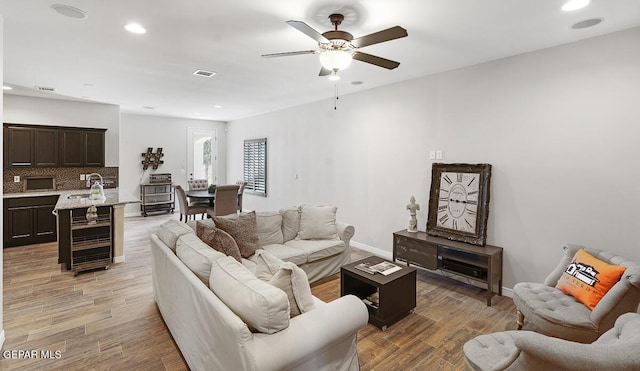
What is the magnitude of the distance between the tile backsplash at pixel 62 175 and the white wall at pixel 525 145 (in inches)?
199

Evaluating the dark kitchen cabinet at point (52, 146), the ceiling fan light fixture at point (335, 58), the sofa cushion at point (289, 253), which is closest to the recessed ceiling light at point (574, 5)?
the ceiling fan light fixture at point (335, 58)

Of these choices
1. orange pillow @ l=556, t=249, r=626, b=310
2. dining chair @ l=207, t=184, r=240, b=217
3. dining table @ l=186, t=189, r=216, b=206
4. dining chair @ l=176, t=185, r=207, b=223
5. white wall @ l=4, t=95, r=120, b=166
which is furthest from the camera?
dining chair @ l=176, t=185, r=207, b=223

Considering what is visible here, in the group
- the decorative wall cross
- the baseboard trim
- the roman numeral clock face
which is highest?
the decorative wall cross

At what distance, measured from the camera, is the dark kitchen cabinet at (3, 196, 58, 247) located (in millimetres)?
5109

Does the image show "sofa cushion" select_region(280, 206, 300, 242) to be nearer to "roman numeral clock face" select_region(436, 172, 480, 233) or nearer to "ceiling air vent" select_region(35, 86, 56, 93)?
"roman numeral clock face" select_region(436, 172, 480, 233)

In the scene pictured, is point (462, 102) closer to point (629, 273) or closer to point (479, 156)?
point (479, 156)

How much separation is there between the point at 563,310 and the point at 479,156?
6.49ft

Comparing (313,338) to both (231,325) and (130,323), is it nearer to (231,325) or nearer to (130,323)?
(231,325)

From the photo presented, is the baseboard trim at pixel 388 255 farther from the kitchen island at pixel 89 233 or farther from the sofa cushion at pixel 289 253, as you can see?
the kitchen island at pixel 89 233

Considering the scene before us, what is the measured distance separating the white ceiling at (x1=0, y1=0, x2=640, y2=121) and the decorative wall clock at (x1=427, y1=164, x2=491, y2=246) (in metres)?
1.34

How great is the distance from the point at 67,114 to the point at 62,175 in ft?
3.92

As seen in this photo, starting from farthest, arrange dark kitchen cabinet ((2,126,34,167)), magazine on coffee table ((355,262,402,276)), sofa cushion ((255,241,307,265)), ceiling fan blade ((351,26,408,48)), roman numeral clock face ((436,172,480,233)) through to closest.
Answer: dark kitchen cabinet ((2,126,34,167)) → roman numeral clock face ((436,172,480,233)) → sofa cushion ((255,241,307,265)) → magazine on coffee table ((355,262,402,276)) → ceiling fan blade ((351,26,408,48))

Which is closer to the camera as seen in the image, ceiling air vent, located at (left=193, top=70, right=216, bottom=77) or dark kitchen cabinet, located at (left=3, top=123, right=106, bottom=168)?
ceiling air vent, located at (left=193, top=70, right=216, bottom=77)

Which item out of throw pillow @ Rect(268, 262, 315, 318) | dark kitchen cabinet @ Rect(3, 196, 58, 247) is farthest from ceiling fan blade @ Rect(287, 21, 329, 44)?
dark kitchen cabinet @ Rect(3, 196, 58, 247)
